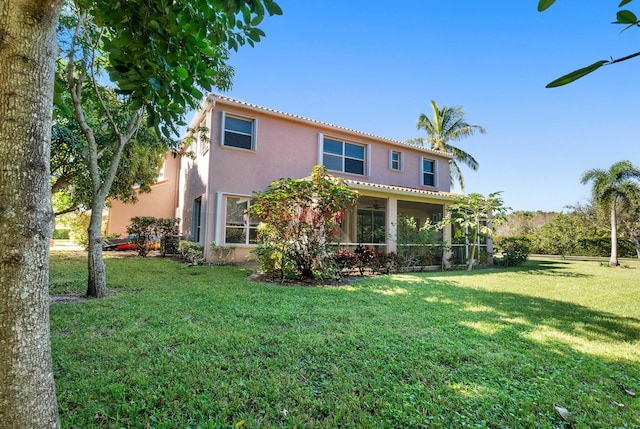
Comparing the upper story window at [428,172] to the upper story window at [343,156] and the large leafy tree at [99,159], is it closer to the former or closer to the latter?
the upper story window at [343,156]

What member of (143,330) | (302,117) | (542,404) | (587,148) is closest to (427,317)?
(542,404)

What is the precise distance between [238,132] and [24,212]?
35.8ft

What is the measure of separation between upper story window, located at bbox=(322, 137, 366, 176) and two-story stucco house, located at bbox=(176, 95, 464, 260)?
5 cm

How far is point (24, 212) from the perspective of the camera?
1473mm

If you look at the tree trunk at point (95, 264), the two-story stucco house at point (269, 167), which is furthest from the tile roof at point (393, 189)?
the tree trunk at point (95, 264)

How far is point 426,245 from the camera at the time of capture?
36.5 ft

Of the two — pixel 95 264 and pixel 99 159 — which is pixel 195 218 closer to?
pixel 99 159

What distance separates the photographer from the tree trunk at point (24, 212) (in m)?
1.42

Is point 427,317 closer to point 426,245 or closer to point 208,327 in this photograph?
point 208,327

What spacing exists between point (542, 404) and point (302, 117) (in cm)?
1199

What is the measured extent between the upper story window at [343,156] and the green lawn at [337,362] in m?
8.76

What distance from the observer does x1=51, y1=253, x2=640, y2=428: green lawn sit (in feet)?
7.54

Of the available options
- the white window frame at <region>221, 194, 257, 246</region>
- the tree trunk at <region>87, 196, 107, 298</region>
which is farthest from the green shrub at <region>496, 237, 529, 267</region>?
the tree trunk at <region>87, 196, 107, 298</region>

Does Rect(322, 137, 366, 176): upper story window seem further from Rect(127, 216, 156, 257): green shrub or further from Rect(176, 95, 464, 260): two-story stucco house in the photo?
Rect(127, 216, 156, 257): green shrub
